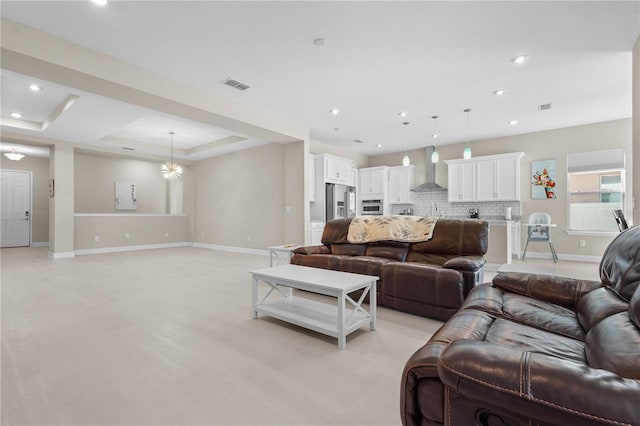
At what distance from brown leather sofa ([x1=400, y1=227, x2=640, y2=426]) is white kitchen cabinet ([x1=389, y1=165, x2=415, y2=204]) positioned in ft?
20.6

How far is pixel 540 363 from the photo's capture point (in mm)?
882

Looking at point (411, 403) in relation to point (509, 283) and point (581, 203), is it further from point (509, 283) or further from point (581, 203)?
point (581, 203)

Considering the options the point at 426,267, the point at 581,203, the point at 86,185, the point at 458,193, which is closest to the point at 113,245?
the point at 86,185

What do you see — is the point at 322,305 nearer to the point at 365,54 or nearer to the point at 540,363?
the point at 540,363

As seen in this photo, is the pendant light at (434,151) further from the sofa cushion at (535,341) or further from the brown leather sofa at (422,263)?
the sofa cushion at (535,341)

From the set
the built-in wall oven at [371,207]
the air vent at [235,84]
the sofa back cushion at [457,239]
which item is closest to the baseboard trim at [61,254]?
the air vent at [235,84]

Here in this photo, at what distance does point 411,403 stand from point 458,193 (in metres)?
6.85

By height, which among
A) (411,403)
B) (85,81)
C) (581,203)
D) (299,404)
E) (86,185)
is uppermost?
(85,81)

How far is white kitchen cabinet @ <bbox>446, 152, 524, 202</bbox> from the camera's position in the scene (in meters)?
6.47

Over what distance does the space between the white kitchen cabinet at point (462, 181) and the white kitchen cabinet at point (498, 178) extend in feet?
0.41

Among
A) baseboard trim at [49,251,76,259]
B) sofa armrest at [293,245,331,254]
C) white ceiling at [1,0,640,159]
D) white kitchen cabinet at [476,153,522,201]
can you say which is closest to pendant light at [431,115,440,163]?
white ceiling at [1,0,640,159]

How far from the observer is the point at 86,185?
26.7 ft

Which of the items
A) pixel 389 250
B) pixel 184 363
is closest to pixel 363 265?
pixel 389 250

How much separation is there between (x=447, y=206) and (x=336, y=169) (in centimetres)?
297
